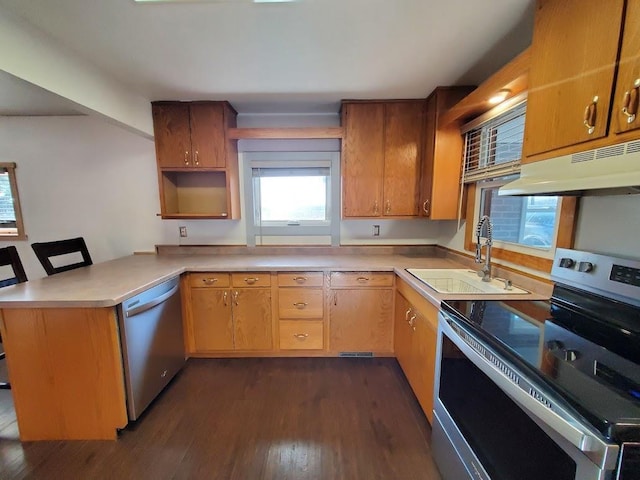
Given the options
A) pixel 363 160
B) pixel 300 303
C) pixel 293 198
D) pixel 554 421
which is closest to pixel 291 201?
pixel 293 198

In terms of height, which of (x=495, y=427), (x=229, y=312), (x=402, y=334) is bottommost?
(x=402, y=334)

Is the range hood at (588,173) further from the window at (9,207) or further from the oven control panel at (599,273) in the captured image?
the window at (9,207)

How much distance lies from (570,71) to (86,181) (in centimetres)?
389

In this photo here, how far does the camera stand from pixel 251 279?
2.23m

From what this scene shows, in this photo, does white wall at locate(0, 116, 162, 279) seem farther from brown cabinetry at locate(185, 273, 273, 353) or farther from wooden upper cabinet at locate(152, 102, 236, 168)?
brown cabinetry at locate(185, 273, 273, 353)

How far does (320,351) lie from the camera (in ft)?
7.60

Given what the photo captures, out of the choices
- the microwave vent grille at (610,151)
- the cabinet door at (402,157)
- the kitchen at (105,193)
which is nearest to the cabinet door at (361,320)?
the kitchen at (105,193)

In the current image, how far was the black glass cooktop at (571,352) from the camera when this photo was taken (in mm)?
599

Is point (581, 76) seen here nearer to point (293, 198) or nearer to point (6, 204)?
point (293, 198)

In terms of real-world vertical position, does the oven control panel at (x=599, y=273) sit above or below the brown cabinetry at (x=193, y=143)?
below

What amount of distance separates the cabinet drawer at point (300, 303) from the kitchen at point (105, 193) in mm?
771

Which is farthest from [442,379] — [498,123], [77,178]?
[77,178]

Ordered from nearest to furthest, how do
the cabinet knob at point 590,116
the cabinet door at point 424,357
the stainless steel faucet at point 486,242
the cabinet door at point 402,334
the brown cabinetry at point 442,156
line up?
the cabinet knob at point 590,116 → the cabinet door at point 424,357 → the stainless steel faucet at point 486,242 → the cabinet door at point 402,334 → the brown cabinetry at point 442,156

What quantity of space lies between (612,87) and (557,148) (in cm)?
23
